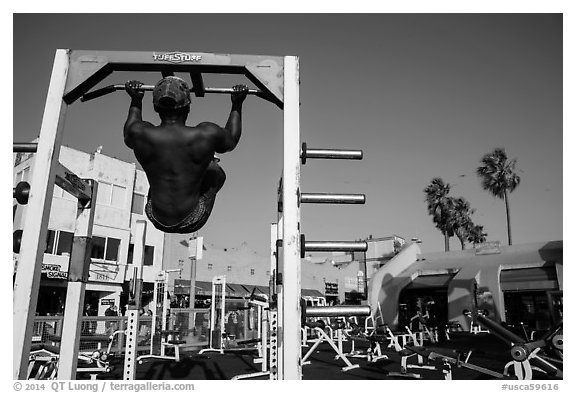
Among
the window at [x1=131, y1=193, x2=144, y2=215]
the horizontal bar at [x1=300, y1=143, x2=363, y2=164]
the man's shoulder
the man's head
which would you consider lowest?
the horizontal bar at [x1=300, y1=143, x2=363, y2=164]

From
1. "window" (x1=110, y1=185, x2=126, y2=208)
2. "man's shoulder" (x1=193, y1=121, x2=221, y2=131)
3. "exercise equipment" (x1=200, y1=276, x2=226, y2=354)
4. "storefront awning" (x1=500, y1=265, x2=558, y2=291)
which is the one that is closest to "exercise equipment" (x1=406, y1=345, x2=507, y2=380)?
"exercise equipment" (x1=200, y1=276, x2=226, y2=354)

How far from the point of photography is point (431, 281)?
18.1 m

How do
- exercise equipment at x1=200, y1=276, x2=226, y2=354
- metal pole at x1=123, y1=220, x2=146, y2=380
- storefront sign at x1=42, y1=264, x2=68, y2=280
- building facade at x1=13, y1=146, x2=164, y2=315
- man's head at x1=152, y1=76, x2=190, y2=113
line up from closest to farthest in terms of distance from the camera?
man's head at x1=152, y1=76, x2=190, y2=113 < metal pole at x1=123, y1=220, x2=146, y2=380 < exercise equipment at x1=200, y1=276, x2=226, y2=354 < storefront sign at x1=42, y1=264, x2=68, y2=280 < building facade at x1=13, y1=146, x2=164, y2=315

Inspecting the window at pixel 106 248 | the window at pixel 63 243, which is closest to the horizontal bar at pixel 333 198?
the window at pixel 63 243

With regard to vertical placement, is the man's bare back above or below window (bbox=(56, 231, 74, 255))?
below

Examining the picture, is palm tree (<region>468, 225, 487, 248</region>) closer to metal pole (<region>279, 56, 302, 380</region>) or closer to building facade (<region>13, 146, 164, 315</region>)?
building facade (<region>13, 146, 164, 315</region>)

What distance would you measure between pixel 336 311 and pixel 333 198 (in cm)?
45

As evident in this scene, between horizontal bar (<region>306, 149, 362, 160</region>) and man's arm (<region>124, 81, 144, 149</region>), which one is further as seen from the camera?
man's arm (<region>124, 81, 144, 149</region>)

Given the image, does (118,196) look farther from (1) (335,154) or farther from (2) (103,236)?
(1) (335,154)

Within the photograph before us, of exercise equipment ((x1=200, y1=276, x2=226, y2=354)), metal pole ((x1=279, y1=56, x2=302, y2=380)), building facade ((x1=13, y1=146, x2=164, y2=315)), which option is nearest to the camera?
metal pole ((x1=279, y1=56, x2=302, y2=380))

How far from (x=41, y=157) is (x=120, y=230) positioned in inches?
651

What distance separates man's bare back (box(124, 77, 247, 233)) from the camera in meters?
1.88

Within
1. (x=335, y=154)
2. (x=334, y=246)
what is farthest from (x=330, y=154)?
(x=334, y=246)
